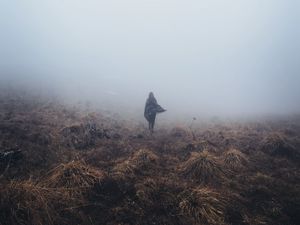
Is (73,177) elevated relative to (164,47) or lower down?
lower down

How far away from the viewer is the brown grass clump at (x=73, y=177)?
945 centimetres

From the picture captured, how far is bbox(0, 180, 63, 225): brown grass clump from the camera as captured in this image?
24.0 feet

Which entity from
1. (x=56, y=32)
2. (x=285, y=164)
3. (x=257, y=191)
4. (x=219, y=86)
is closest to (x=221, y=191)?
(x=257, y=191)

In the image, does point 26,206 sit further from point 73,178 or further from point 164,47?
point 164,47

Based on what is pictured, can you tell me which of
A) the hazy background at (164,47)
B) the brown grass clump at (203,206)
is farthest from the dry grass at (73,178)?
the hazy background at (164,47)

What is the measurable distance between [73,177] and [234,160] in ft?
20.9

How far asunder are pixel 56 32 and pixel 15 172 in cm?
13530

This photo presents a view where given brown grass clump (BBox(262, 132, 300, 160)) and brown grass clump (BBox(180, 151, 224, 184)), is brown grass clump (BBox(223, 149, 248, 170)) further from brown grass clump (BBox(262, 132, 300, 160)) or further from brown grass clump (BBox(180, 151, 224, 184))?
brown grass clump (BBox(262, 132, 300, 160))

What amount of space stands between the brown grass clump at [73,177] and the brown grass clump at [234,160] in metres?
4.97

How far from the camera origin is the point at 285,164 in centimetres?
1330

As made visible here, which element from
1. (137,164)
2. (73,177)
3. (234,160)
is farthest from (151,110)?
(73,177)

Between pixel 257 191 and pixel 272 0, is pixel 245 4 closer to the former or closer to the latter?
pixel 272 0

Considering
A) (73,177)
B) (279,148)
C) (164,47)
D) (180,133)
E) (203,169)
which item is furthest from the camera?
(164,47)

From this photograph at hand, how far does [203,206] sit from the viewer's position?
341 inches
